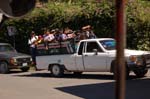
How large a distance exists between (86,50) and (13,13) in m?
16.1

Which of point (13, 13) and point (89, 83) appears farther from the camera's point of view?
point (89, 83)

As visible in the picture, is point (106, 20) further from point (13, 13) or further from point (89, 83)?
point (13, 13)

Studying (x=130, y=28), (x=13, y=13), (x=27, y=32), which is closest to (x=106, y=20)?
(x=130, y=28)

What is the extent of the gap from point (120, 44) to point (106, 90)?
1292cm

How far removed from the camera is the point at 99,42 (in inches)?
798

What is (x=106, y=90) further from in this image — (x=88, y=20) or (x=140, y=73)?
(x=88, y=20)

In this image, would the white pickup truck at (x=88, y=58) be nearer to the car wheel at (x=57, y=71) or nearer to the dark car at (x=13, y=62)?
the car wheel at (x=57, y=71)

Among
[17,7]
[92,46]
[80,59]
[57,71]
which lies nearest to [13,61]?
[57,71]

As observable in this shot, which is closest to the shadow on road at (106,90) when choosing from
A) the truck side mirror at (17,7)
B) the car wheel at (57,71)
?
the car wheel at (57,71)

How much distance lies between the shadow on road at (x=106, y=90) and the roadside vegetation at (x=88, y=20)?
9188mm

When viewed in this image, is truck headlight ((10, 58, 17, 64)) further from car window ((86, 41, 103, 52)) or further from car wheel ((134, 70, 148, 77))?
car wheel ((134, 70, 148, 77))

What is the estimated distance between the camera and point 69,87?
17.4 m

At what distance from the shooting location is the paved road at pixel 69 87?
595 inches

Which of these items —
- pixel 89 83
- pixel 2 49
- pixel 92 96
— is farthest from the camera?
pixel 2 49
